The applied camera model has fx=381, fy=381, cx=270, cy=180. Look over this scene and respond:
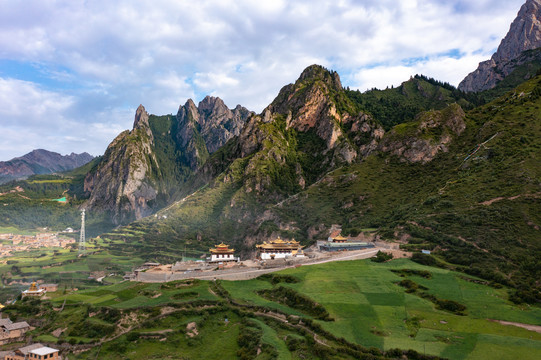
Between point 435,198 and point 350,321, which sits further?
point 435,198

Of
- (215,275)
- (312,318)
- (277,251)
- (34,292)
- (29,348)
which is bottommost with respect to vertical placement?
(29,348)

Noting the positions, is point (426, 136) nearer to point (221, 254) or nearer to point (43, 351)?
point (221, 254)

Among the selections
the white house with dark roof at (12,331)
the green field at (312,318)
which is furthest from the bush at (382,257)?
the white house with dark roof at (12,331)

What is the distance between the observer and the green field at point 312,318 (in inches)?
1454

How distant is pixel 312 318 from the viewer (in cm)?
4438

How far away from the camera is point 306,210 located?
126812 millimetres

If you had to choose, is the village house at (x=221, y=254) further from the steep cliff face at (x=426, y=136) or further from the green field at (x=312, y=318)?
the steep cliff face at (x=426, y=136)

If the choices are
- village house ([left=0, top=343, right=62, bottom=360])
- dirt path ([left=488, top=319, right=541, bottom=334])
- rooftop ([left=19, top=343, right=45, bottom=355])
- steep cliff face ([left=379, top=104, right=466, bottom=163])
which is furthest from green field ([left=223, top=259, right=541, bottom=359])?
steep cliff face ([left=379, top=104, right=466, bottom=163])

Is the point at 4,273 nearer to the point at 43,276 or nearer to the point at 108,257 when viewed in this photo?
the point at 43,276

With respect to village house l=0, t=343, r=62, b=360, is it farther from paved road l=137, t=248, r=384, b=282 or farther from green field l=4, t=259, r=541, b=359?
paved road l=137, t=248, r=384, b=282

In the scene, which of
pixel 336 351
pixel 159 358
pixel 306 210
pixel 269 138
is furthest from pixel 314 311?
pixel 269 138

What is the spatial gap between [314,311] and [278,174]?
384 ft

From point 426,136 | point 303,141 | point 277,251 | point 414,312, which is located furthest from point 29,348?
point 303,141

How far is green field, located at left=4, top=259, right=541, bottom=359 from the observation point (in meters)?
36.9
